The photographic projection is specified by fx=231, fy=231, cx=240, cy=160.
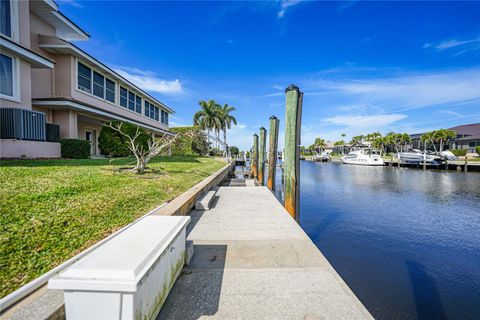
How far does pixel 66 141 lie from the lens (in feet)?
39.6

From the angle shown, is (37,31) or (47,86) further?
(47,86)

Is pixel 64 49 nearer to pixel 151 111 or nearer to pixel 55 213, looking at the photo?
pixel 151 111

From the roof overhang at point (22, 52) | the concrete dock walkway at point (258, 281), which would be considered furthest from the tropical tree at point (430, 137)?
the roof overhang at point (22, 52)

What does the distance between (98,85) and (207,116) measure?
28017 millimetres

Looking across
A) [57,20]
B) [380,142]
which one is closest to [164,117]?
[57,20]

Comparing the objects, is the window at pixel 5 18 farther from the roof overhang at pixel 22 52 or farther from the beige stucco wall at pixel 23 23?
the roof overhang at pixel 22 52

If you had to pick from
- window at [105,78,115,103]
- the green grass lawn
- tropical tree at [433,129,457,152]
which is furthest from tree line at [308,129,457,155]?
the green grass lawn

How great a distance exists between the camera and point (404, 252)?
6.06 metres

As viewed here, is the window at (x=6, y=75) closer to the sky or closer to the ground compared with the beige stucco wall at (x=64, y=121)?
closer to the sky

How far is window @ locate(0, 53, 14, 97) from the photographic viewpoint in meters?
9.40

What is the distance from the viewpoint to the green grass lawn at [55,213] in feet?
8.35

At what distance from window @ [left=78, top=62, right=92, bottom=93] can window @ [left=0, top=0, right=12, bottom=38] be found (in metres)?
4.50

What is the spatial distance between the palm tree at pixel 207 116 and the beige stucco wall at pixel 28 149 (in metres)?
33.6

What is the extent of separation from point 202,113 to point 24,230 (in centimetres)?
4284
